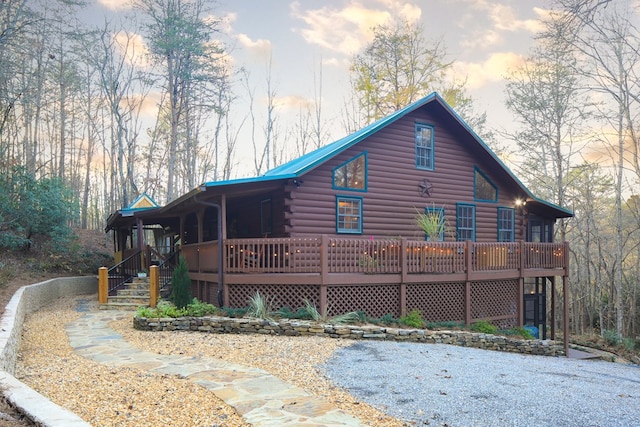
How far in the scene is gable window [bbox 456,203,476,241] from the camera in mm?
16516

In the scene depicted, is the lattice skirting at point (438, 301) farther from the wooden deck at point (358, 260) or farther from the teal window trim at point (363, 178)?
the teal window trim at point (363, 178)

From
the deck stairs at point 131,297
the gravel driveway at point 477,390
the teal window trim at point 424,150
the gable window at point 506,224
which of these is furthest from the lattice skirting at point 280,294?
the gable window at point 506,224

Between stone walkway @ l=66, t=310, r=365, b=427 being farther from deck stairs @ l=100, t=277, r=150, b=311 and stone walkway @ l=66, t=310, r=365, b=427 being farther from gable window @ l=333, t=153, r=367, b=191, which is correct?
gable window @ l=333, t=153, r=367, b=191

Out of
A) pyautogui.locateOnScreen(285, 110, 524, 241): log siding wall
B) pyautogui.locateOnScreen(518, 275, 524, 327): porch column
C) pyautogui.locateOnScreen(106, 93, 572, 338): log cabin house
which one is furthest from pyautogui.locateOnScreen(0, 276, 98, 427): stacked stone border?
pyautogui.locateOnScreen(518, 275, 524, 327): porch column

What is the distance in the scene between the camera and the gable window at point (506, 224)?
17516 mm

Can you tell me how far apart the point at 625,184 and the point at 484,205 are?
1088 centimetres

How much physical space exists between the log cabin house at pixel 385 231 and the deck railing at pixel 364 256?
0.10 feet

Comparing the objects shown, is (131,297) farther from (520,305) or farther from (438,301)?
(520,305)

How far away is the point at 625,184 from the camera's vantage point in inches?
910

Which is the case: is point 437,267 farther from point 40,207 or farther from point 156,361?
point 40,207

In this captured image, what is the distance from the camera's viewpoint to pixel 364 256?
38.1ft

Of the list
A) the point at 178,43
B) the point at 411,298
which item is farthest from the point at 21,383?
the point at 178,43

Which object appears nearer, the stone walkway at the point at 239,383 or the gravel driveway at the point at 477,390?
the stone walkway at the point at 239,383

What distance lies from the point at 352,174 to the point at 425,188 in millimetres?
2912
